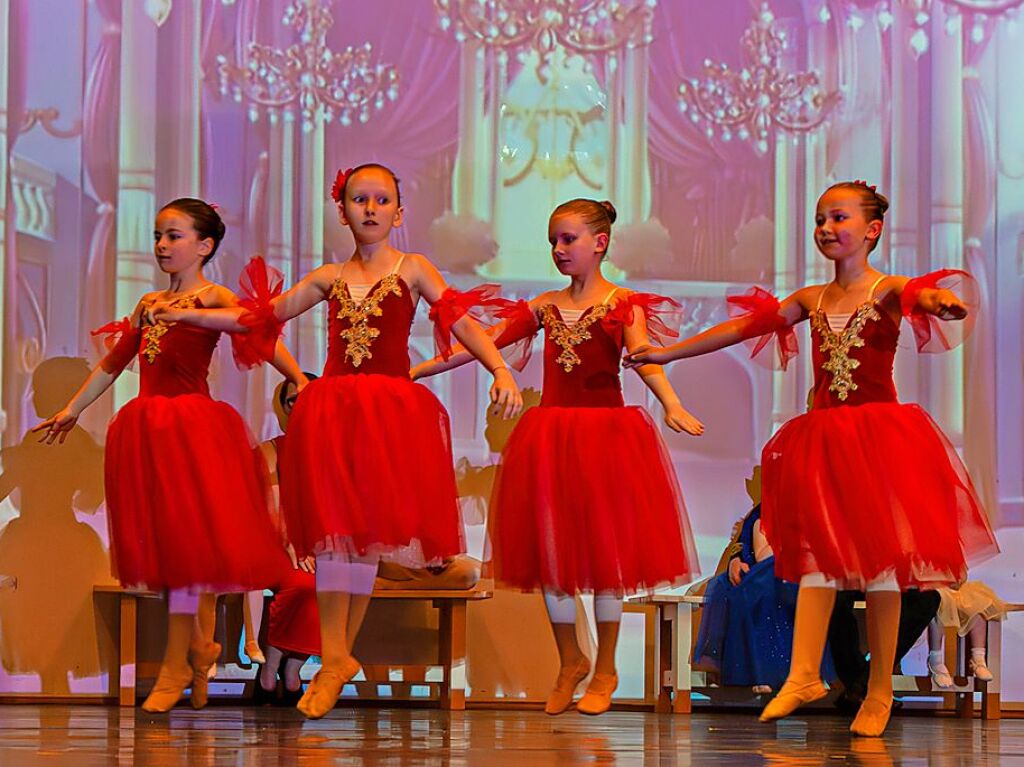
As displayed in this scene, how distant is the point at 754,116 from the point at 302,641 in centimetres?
243

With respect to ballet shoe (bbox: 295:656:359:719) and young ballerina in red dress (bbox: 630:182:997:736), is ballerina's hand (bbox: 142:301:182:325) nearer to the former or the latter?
ballet shoe (bbox: 295:656:359:719)

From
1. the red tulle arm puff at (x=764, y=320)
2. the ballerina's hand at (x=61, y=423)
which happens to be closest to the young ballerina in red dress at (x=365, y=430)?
the ballerina's hand at (x=61, y=423)

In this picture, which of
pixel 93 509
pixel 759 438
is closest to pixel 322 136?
pixel 93 509

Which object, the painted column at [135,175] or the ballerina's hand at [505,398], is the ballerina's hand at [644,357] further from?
the painted column at [135,175]

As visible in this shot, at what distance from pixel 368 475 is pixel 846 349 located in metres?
1.18

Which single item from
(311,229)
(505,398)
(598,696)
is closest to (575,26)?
(311,229)

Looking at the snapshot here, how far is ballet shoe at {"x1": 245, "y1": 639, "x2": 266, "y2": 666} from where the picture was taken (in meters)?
5.23

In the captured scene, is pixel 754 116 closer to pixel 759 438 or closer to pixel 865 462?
pixel 759 438

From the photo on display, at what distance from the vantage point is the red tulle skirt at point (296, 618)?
5035mm

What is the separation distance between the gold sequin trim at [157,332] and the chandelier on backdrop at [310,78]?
59.6 inches

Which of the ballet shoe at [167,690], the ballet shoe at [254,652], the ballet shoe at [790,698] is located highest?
the ballet shoe at [790,698]

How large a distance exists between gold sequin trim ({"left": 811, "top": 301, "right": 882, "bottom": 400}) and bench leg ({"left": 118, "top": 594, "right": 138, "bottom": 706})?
2462 mm

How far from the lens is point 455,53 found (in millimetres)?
5645

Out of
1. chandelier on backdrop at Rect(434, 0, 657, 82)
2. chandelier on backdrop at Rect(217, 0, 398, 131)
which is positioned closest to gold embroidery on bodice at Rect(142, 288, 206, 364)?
chandelier on backdrop at Rect(217, 0, 398, 131)
